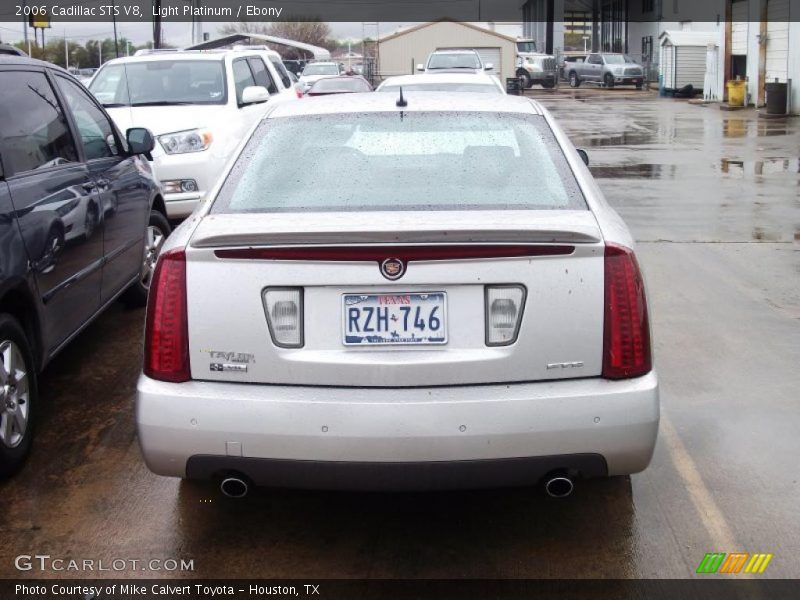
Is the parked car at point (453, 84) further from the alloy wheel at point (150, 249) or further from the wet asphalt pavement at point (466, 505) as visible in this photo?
the wet asphalt pavement at point (466, 505)

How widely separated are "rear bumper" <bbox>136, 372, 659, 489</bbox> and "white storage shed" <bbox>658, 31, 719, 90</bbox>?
1535 inches

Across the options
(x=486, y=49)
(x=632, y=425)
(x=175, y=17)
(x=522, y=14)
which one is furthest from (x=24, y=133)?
(x=522, y=14)

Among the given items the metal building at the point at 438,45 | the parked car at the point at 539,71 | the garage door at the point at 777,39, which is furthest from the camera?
the parked car at the point at 539,71

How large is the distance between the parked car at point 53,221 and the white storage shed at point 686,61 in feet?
120

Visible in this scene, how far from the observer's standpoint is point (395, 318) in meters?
3.26

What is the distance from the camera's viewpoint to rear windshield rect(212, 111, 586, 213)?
12.1 feet

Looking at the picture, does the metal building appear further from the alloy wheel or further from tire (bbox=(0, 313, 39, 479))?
tire (bbox=(0, 313, 39, 479))

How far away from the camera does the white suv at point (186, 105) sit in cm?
943

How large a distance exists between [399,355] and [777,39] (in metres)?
28.3

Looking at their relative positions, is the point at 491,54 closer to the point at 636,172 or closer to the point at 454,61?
the point at 454,61

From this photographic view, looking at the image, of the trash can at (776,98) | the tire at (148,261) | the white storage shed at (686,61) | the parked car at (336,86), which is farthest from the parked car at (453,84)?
the white storage shed at (686,61)

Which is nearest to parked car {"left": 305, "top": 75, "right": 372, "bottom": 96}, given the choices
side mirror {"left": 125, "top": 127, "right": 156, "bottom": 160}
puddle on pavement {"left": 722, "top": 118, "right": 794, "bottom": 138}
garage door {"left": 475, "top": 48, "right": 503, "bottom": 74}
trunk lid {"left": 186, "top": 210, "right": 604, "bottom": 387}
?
puddle on pavement {"left": 722, "top": 118, "right": 794, "bottom": 138}

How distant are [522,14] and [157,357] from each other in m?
101

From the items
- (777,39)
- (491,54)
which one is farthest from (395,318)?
(491,54)
